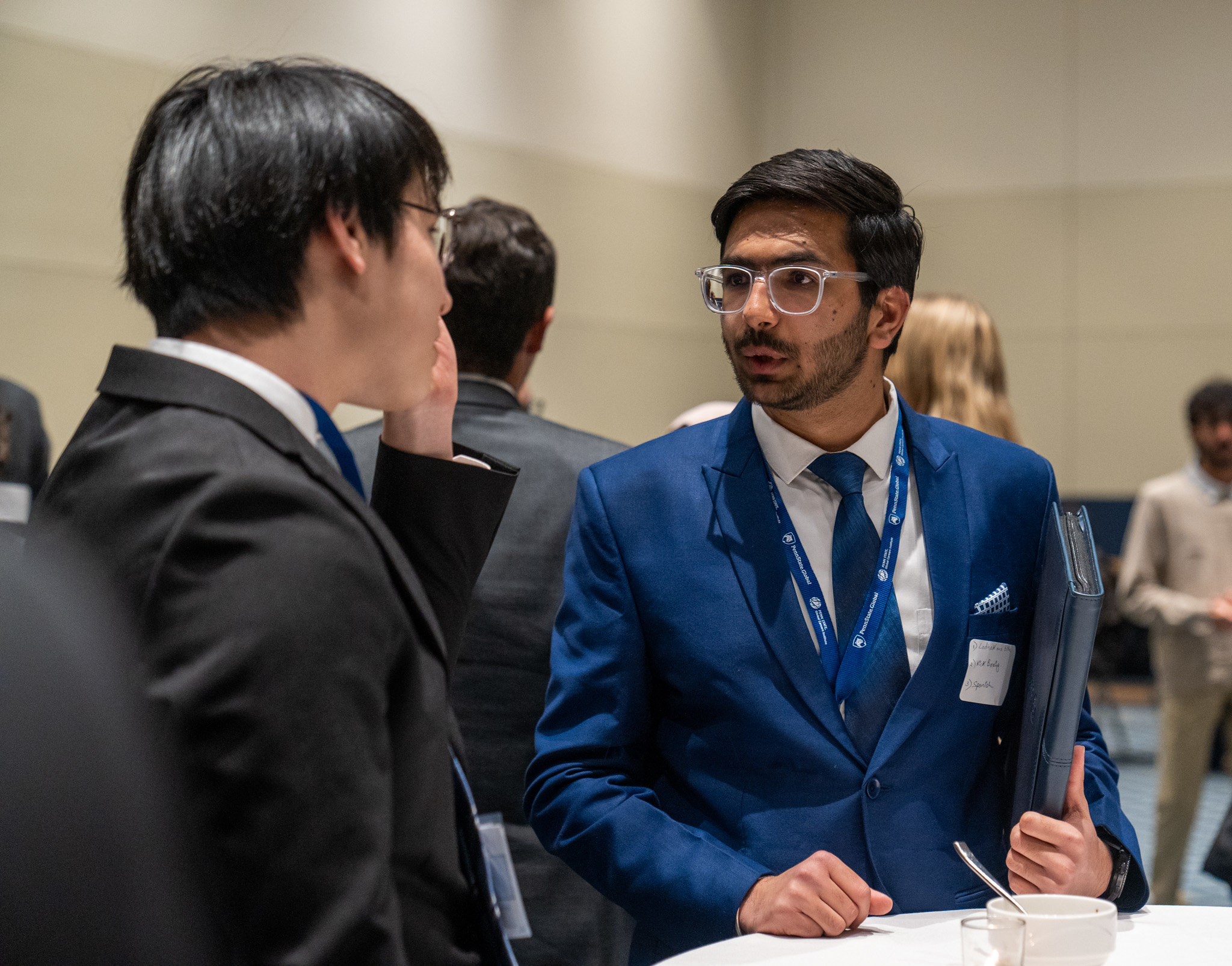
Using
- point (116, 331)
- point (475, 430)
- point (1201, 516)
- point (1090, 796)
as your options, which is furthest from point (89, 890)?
point (1201, 516)

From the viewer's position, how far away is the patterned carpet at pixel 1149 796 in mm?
5172

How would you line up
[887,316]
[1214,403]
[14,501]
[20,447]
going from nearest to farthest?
[887,316] < [14,501] < [20,447] < [1214,403]

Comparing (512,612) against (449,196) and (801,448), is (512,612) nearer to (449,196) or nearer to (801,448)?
(801,448)

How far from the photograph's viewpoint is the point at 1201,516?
198 inches

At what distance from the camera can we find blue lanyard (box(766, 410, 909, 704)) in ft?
5.42

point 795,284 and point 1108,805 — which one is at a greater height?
point 795,284

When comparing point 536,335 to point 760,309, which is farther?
point 536,335

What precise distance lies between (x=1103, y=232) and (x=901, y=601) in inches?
279

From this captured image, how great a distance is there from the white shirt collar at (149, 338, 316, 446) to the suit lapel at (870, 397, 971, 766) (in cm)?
92

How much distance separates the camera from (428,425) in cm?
137

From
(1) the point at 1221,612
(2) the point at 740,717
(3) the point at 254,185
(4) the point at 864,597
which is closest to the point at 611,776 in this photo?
(2) the point at 740,717

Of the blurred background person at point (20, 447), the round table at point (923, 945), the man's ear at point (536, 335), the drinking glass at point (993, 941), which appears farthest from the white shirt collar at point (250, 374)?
the blurred background person at point (20, 447)

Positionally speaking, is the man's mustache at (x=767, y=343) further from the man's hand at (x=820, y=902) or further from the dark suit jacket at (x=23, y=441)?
the dark suit jacket at (x=23, y=441)

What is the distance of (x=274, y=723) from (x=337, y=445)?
346mm
